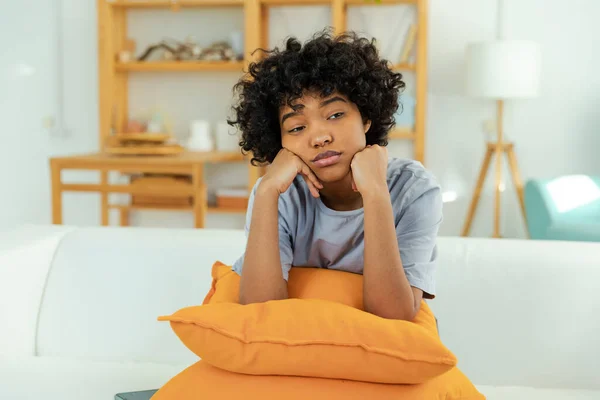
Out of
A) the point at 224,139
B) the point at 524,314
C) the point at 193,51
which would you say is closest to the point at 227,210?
the point at 224,139

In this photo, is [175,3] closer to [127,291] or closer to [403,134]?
[403,134]

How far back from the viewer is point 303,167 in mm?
1440

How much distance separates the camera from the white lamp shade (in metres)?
4.03

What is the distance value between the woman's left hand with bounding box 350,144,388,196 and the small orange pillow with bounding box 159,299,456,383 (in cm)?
27

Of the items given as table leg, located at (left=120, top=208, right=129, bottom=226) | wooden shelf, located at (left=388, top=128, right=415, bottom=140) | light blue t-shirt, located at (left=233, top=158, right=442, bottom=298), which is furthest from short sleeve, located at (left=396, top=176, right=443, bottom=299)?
table leg, located at (left=120, top=208, right=129, bottom=226)

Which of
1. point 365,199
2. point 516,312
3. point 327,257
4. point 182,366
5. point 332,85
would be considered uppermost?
point 332,85

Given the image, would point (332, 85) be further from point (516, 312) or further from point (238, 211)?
point (238, 211)

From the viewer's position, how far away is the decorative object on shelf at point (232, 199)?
176 inches

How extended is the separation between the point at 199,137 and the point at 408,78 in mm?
1349

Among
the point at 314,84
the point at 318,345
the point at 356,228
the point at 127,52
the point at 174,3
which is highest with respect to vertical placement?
the point at 174,3

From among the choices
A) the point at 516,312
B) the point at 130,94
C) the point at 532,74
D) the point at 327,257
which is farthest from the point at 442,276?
the point at 130,94

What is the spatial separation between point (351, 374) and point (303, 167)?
460mm

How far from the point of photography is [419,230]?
141 cm

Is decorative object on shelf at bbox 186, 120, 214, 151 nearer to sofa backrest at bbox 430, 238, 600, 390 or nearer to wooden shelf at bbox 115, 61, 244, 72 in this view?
wooden shelf at bbox 115, 61, 244, 72
